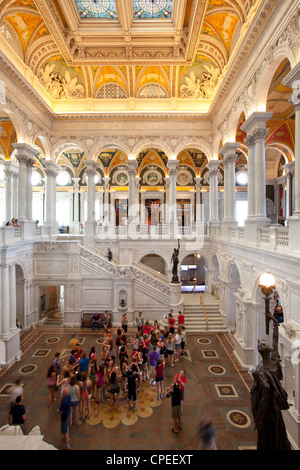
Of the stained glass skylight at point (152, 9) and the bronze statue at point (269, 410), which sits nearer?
the bronze statue at point (269, 410)

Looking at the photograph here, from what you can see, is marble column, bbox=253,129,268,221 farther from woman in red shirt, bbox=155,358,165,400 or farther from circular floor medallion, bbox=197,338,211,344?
woman in red shirt, bbox=155,358,165,400

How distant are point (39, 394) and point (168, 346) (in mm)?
4717

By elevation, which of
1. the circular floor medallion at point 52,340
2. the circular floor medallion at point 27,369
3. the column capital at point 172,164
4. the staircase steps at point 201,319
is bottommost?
the circular floor medallion at point 27,369

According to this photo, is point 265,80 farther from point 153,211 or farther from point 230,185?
point 153,211

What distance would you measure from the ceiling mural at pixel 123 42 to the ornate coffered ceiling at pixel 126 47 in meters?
0.04

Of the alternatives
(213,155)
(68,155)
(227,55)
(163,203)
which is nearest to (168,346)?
(213,155)

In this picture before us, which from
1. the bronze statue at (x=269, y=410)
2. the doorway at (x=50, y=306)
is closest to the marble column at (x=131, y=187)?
the doorway at (x=50, y=306)

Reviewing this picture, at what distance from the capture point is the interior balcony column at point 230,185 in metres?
15.8

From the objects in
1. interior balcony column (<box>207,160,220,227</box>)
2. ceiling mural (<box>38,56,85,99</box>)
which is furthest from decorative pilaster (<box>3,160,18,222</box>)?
interior balcony column (<box>207,160,220,227</box>)

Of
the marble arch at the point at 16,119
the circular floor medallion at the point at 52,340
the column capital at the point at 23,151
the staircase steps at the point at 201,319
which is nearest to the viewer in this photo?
the circular floor medallion at the point at 52,340

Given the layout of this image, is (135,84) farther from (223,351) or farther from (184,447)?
(184,447)

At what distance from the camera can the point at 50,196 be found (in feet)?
67.7

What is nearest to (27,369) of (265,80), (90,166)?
(90,166)

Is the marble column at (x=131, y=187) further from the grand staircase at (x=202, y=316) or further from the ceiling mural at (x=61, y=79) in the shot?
the grand staircase at (x=202, y=316)
